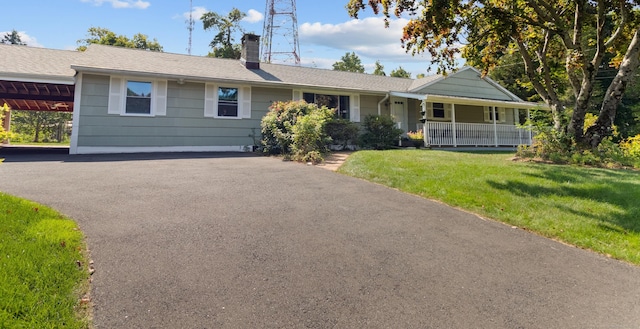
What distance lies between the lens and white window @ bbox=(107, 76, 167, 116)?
11.7 meters

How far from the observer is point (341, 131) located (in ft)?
43.6

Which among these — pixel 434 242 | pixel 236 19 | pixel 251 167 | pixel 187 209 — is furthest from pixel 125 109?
pixel 236 19

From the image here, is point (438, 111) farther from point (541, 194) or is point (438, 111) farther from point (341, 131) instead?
point (541, 194)

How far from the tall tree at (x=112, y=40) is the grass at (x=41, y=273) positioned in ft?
106

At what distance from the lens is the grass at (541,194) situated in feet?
14.8

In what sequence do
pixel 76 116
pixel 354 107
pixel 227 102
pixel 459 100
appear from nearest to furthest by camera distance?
1. pixel 76 116
2. pixel 227 102
3. pixel 459 100
4. pixel 354 107

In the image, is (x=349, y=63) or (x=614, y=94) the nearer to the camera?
(x=614, y=94)

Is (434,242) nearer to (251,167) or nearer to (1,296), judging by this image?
(1,296)

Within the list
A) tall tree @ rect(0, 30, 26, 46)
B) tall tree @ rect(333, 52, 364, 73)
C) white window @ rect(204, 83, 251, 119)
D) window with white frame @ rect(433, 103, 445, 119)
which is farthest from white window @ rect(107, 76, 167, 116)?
tall tree @ rect(0, 30, 26, 46)

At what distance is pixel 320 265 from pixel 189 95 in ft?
37.9

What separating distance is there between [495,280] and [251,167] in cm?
681

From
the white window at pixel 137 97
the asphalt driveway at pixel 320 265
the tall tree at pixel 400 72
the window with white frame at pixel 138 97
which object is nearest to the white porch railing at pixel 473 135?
the asphalt driveway at pixel 320 265

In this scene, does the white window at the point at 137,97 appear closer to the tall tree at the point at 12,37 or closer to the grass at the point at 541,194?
the grass at the point at 541,194

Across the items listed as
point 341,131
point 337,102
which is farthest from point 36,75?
point 337,102
